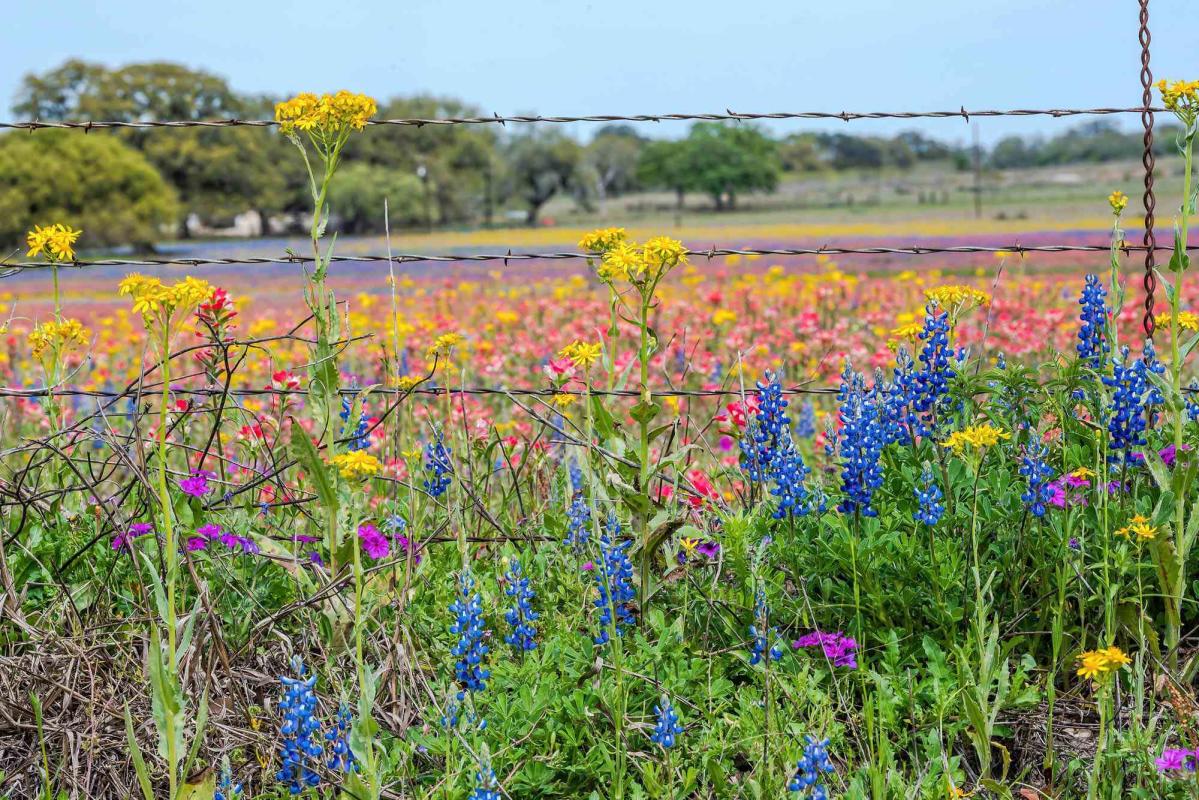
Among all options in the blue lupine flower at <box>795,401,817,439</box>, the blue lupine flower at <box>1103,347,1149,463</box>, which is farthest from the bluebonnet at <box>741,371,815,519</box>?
the blue lupine flower at <box>795,401,817,439</box>

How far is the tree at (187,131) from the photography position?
5197 centimetres

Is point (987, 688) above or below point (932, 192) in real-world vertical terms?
below

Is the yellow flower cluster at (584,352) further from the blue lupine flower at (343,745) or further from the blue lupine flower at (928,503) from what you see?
the blue lupine flower at (343,745)

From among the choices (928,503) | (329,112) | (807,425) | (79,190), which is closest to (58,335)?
(329,112)

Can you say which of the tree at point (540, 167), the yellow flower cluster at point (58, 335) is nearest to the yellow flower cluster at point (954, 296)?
the yellow flower cluster at point (58, 335)

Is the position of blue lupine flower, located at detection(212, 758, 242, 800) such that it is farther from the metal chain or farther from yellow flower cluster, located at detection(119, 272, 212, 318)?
the metal chain

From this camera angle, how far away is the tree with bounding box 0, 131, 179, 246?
41031 mm

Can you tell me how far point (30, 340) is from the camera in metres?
3.16

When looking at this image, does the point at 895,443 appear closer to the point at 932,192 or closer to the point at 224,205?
the point at 224,205

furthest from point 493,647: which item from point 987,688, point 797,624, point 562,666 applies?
point 987,688

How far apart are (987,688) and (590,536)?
1.07 meters

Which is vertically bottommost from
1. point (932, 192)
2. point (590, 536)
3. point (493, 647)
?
point (493, 647)

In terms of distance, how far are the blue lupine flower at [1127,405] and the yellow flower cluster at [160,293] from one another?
2.12 m

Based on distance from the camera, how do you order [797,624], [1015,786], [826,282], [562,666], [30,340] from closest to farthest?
1. [1015,786]
2. [562,666]
3. [797,624]
4. [30,340]
5. [826,282]
